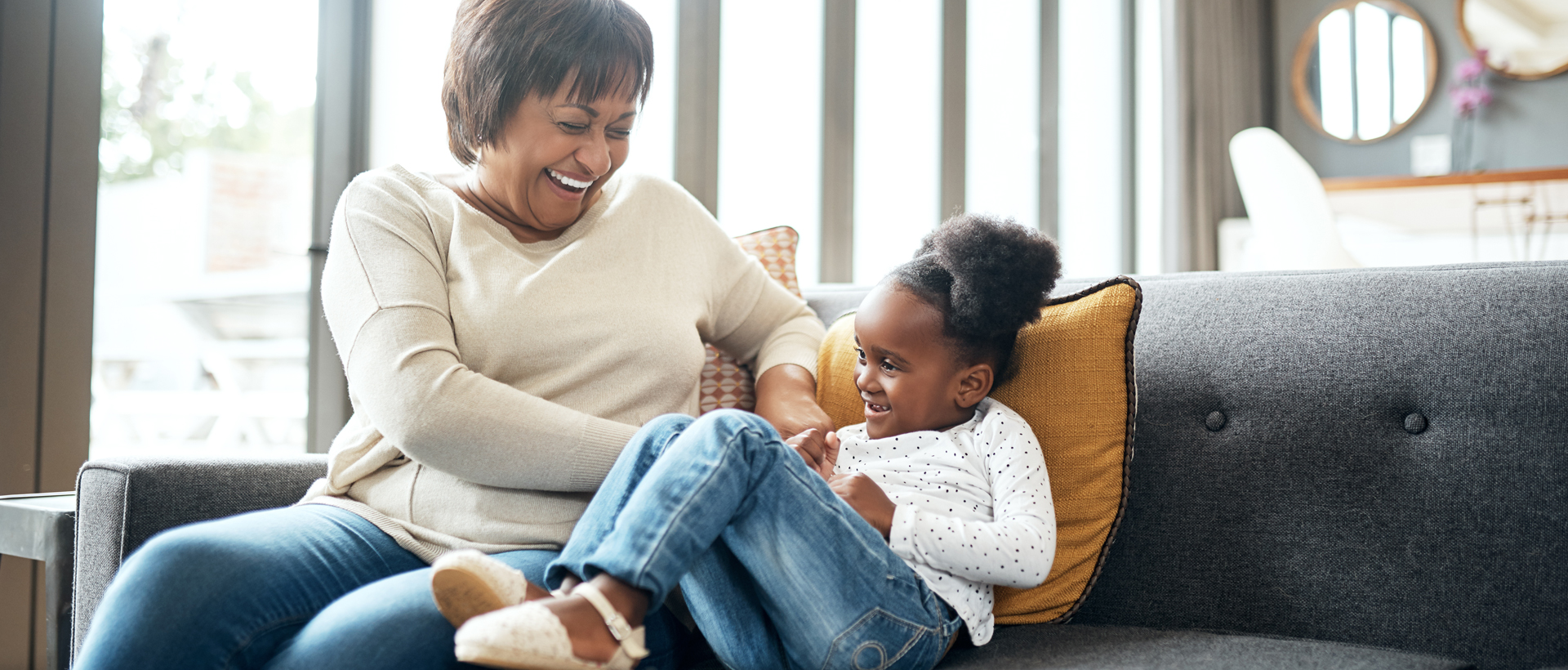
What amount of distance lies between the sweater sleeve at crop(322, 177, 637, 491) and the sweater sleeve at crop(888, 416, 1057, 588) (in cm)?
33

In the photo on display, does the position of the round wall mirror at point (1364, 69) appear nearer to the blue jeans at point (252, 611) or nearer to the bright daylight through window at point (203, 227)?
the bright daylight through window at point (203, 227)

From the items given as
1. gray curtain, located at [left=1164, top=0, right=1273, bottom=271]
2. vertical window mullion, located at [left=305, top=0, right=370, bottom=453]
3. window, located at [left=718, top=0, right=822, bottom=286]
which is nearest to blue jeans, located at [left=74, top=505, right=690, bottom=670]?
vertical window mullion, located at [left=305, top=0, right=370, bottom=453]

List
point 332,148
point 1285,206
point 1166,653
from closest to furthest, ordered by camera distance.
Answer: point 1166,653 → point 332,148 → point 1285,206

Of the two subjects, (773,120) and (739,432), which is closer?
(739,432)

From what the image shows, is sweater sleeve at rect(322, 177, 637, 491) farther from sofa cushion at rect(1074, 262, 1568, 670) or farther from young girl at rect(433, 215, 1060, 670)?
sofa cushion at rect(1074, 262, 1568, 670)

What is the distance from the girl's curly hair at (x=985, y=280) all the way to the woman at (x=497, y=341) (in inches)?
8.6

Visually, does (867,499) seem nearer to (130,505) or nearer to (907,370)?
(907,370)

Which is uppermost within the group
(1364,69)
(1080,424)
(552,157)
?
(1364,69)

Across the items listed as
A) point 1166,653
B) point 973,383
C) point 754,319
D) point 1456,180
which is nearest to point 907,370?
point 973,383

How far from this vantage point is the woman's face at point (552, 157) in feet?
3.98

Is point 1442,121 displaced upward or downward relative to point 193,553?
upward

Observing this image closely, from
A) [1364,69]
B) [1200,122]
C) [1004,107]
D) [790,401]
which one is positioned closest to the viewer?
[790,401]

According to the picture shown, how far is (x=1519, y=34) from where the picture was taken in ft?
15.3

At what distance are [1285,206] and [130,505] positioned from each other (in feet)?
10.3
